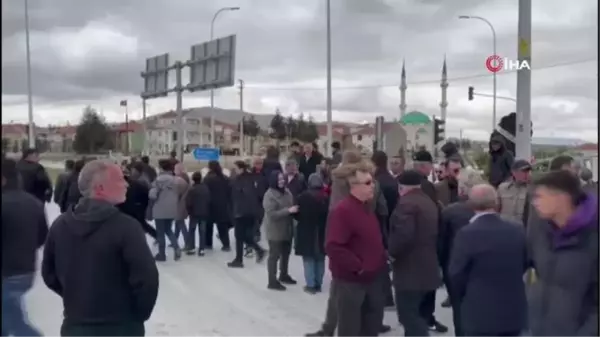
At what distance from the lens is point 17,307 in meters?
5.41

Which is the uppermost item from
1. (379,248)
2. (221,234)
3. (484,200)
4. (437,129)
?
(437,129)

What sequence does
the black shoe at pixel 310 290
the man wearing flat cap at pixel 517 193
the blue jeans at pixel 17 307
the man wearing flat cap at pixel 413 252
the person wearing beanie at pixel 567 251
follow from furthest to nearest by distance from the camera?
1. the black shoe at pixel 310 290
2. the man wearing flat cap at pixel 517 193
3. the man wearing flat cap at pixel 413 252
4. the blue jeans at pixel 17 307
5. the person wearing beanie at pixel 567 251

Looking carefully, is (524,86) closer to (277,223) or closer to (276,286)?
(277,223)

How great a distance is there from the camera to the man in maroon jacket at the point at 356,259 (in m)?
5.73

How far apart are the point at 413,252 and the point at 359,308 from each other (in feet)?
2.49

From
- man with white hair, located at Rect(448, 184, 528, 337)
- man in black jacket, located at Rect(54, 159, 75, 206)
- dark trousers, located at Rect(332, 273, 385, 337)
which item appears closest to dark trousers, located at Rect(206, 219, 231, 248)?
man in black jacket, located at Rect(54, 159, 75, 206)

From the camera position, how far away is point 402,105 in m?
61.2

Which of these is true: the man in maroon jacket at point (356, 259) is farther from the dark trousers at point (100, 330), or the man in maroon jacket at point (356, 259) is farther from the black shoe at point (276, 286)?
the black shoe at point (276, 286)

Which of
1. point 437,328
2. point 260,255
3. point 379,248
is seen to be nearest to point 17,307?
point 379,248

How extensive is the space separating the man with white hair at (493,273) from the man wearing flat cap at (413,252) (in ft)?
4.31

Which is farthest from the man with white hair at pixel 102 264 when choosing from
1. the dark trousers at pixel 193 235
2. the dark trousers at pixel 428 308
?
the dark trousers at pixel 193 235

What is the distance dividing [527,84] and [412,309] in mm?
4995

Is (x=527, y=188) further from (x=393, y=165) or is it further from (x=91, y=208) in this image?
(x=91, y=208)

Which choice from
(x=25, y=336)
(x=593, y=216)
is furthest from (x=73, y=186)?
(x=593, y=216)
